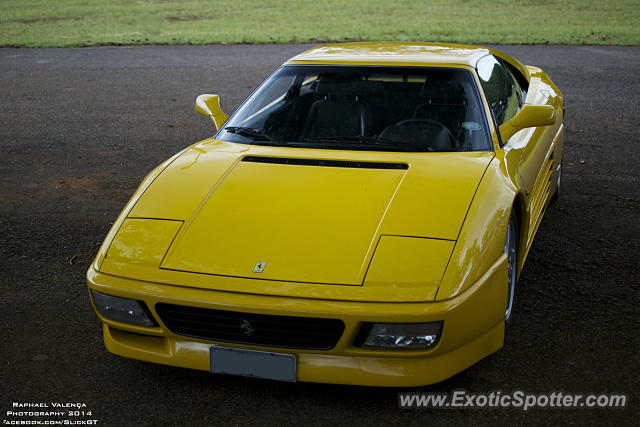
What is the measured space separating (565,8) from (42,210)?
64.0 ft

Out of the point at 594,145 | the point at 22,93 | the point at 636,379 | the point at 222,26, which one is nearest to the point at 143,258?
the point at 636,379

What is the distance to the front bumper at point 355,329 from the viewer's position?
240 centimetres

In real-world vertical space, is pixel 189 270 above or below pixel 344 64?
below

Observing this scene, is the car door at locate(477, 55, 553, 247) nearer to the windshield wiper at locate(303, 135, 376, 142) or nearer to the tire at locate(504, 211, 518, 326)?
the tire at locate(504, 211, 518, 326)

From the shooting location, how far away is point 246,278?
253 cm

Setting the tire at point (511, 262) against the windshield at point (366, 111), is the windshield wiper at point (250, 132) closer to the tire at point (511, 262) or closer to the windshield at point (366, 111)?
the windshield at point (366, 111)

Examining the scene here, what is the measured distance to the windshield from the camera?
347cm

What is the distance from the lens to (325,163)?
3217 mm

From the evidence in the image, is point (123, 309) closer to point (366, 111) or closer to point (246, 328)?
point (246, 328)

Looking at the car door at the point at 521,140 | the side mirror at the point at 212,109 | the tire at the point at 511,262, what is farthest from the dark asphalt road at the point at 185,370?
the side mirror at the point at 212,109

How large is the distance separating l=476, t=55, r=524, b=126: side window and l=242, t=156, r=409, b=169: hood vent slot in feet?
2.65

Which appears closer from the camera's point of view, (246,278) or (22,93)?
(246,278)

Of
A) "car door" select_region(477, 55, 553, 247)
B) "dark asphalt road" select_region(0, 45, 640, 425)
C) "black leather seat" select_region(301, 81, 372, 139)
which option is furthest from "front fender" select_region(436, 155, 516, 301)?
"black leather seat" select_region(301, 81, 372, 139)

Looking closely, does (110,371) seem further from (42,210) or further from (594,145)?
(594,145)
